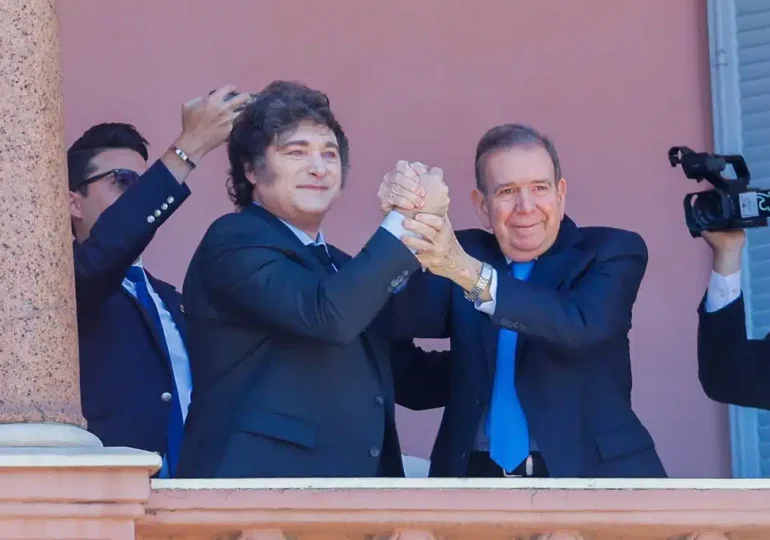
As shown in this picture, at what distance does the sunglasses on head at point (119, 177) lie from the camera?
5172 mm

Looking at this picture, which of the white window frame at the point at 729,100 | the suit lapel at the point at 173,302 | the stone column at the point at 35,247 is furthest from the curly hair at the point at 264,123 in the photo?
the white window frame at the point at 729,100

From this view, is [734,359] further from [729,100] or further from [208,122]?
[729,100]

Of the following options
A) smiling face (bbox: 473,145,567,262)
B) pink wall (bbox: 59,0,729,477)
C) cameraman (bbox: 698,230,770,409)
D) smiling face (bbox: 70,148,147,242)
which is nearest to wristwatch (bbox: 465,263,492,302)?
smiling face (bbox: 473,145,567,262)

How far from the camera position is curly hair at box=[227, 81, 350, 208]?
4520mm

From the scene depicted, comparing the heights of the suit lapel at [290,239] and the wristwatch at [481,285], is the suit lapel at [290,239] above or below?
above

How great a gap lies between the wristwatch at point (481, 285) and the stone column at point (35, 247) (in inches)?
34.7

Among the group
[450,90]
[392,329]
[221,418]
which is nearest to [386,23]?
[450,90]

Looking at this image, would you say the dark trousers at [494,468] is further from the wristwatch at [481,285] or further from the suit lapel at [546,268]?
the wristwatch at [481,285]

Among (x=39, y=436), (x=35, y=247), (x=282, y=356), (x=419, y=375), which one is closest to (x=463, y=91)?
(x=419, y=375)

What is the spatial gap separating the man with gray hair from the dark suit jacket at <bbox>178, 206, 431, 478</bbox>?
217 mm

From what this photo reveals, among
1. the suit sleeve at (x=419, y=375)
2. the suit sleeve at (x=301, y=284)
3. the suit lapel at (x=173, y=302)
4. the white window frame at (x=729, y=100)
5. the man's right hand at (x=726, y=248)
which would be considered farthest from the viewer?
the white window frame at (x=729, y=100)

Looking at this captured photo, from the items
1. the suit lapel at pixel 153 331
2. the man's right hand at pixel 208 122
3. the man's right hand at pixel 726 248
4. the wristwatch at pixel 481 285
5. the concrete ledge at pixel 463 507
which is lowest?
the concrete ledge at pixel 463 507

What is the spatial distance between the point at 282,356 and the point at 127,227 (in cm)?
58

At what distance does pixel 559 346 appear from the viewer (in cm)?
439
